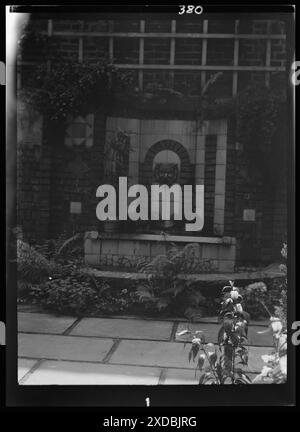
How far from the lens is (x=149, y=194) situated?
2.83 metres

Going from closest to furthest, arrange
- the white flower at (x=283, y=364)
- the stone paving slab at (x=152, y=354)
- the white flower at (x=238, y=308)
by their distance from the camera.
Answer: the white flower at (x=238, y=308), the white flower at (x=283, y=364), the stone paving slab at (x=152, y=354)

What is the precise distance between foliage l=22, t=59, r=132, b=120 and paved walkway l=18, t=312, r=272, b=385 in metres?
1.23

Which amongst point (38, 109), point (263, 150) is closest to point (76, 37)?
point (38, 109)

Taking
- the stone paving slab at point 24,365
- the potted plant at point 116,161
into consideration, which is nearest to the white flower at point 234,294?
the potted plant at point 116,161

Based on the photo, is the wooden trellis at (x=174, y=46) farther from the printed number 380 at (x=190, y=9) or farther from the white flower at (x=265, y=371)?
the white flower at (x=265, y=371)

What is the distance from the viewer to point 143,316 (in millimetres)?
2904

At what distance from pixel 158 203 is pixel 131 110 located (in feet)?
1.86

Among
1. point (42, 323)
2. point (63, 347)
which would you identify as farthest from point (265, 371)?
point (42, 323)

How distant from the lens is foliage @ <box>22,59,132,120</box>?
280cm

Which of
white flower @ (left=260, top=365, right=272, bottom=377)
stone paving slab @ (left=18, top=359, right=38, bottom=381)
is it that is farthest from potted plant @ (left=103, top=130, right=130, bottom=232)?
white flower @ (left=260, top=365, right=272, bottom=377)

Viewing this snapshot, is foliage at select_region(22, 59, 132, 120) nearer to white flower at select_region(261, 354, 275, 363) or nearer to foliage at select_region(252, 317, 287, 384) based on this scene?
foliage at select_region(252, 317, 287, 384)

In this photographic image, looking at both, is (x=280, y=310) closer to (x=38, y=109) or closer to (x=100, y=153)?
(x=100, y=153)

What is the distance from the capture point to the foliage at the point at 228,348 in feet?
8.70
